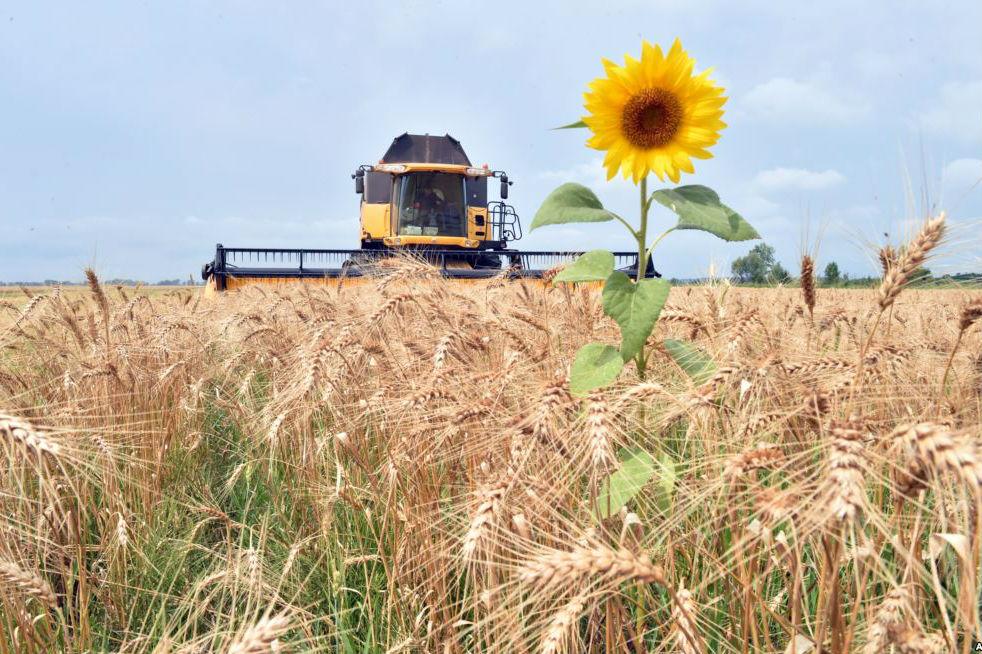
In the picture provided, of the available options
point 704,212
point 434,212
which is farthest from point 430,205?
point 704,212

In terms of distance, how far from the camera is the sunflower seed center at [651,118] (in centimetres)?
194

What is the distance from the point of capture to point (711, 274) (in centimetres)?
363

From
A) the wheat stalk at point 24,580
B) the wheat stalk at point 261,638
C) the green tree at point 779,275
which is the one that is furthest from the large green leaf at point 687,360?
the green tree at point 779,275

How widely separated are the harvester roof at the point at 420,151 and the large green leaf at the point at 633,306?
14996mm

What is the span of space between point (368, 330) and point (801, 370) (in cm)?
178

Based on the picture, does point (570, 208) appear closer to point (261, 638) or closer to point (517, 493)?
point (517, 493)

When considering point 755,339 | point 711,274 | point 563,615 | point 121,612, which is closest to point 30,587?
point 121,612

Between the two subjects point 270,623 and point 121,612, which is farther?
point 121,612

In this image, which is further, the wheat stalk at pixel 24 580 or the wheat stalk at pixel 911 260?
the wheat stalk at pixel 24 580

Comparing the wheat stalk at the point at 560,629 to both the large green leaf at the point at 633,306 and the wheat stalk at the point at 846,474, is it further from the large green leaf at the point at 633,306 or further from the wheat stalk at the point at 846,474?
the large green leaf at the point at 633,306

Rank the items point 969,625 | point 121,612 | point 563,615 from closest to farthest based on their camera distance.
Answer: point 969,625
point 563,615
point 121,612

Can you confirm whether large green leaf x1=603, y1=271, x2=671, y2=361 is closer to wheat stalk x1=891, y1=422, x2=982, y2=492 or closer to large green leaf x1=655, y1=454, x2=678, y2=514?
large green leaf x1=655, y1=454, x2=678, y2=514

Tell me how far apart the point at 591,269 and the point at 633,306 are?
184 mm

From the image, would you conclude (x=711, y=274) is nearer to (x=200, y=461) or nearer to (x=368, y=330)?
(x=368, y=330)
